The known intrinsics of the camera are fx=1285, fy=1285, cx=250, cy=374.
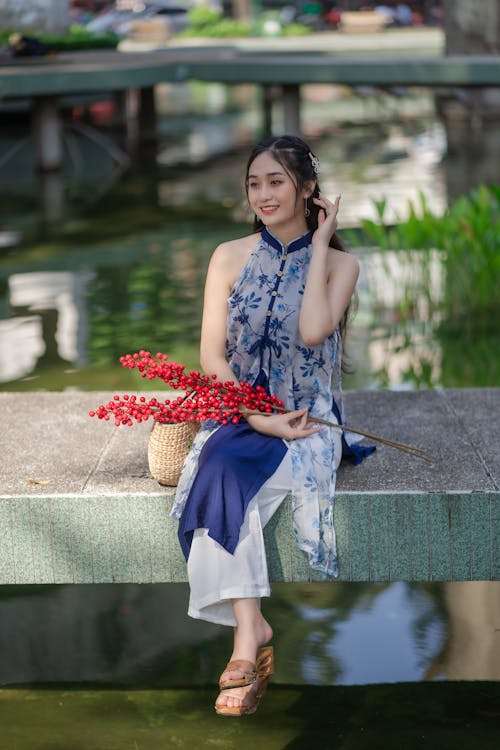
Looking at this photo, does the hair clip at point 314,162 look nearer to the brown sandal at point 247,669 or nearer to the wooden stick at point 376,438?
the wooden stick at point 376,438

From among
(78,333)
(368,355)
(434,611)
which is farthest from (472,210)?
(434,611)

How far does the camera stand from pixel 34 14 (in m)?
19.3

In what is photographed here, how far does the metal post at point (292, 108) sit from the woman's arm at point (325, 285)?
10.6 metres

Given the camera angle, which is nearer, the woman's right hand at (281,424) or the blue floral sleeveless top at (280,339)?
the woman's right hand at (281,424)

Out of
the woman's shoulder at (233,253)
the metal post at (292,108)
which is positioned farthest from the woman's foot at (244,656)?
the metal post at (292,108)

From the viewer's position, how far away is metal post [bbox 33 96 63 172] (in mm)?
13547

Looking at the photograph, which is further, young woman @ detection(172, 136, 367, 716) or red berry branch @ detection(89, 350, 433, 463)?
red berry branch @ detection(89, 350, 433, 463)

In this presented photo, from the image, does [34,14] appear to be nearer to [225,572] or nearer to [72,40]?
[72,40]

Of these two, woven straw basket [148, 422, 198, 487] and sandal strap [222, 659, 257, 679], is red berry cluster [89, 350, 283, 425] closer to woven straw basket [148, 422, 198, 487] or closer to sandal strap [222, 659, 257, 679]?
woven straw basket [148, 422, 198, 487]

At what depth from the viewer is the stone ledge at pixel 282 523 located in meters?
3.65

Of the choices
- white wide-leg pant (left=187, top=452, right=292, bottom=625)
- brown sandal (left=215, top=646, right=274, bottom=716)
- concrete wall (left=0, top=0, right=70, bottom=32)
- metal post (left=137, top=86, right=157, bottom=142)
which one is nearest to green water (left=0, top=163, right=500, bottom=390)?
white wide-leg pant (left=187, top=452, right=292, bottom=625)

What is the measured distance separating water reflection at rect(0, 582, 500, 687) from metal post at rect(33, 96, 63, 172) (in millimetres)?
9974

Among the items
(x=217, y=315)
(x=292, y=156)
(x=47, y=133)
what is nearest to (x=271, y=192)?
(x=292, y=156)

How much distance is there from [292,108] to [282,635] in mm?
11061
